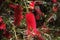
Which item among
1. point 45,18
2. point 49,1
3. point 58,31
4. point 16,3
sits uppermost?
point 16,3

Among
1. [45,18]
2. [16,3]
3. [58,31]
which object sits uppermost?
[16,3]

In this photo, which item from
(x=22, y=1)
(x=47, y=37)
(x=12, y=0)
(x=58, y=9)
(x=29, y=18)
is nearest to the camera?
(x=29, y=18)

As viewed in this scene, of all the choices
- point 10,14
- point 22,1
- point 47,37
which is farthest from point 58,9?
point 22,1

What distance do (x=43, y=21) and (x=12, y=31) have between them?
28.0 inches

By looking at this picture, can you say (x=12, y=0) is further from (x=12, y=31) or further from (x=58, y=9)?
(x=58, y=9)

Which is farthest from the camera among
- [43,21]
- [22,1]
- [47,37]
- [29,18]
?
[43,21]

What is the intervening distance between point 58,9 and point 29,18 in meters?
1.26

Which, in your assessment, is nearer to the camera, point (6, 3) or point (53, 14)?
point (6, 3)

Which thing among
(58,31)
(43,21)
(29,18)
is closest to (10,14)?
(29,18)

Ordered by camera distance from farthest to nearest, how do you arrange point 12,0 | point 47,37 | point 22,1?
1. point 47,37
2. point 12,0
3. point 22,1

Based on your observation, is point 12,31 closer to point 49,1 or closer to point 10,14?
point 10,14

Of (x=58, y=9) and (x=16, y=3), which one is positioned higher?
(x=16, y=3)

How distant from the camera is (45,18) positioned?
2.15m

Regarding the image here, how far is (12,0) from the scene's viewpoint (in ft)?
4.59
